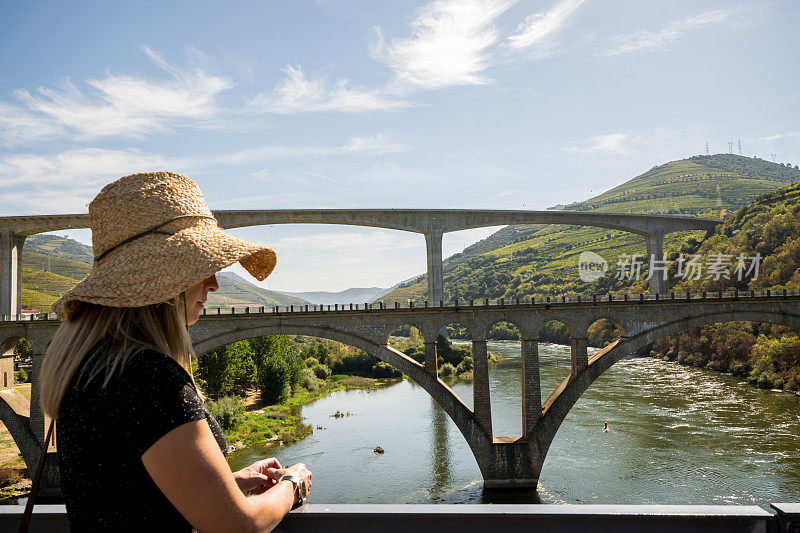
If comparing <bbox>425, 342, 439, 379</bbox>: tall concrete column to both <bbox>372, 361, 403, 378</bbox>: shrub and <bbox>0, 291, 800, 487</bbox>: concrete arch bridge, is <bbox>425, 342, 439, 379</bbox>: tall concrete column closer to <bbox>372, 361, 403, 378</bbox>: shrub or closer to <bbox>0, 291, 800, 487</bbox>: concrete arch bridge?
<bbox>0, 291, 800, 487</bbox>: concrete arch bridge

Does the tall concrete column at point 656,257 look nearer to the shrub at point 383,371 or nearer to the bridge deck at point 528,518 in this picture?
the shrub at point 383,371

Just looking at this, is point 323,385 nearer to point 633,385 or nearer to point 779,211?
point 633,385

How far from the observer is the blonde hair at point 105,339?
1512mm

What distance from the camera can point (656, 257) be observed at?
45281 mm

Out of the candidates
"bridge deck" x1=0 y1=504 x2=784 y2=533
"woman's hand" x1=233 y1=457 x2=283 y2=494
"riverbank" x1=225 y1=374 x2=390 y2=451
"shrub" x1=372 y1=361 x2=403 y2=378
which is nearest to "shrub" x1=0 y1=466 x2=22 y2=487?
"riverbank" x1=225 y1=374 x2=390 y2=451

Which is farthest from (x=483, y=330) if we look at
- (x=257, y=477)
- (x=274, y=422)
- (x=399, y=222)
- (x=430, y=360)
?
(x=257, y=477)

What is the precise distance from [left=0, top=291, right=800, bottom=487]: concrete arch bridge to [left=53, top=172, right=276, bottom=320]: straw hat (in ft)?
69.7

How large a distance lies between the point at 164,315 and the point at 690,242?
77.4 metres

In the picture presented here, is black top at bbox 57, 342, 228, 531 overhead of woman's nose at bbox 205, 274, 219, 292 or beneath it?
beneath

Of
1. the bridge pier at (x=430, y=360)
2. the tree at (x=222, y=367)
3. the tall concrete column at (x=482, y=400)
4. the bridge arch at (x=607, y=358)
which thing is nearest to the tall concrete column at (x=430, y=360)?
the bridge pier at (x=430, y=360)

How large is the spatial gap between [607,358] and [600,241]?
95775 mm

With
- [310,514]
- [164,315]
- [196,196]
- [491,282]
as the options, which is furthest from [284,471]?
[491,282]

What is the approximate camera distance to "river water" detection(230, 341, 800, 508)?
20.7 m

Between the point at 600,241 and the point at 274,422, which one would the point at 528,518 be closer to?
the point at 274,422
